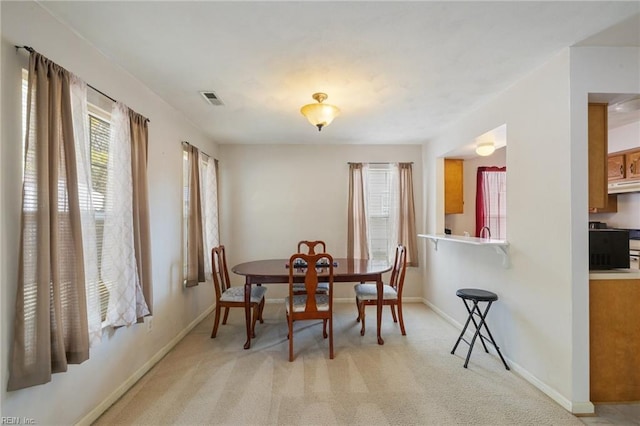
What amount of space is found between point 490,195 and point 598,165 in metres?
2.63

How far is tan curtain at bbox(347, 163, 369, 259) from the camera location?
183 inches

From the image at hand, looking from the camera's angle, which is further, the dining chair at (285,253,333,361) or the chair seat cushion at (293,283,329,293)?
the chair seat cushion at (293,283,329,293)

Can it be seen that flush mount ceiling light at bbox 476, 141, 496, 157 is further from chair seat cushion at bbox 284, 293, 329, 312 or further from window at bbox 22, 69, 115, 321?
window at bbox 22, 69, 115, 321

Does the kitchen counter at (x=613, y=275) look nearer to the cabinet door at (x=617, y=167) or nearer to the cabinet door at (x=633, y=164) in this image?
the cabinet door at (x=633, y=164)

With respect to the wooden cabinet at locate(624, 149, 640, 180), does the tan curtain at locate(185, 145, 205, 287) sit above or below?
below

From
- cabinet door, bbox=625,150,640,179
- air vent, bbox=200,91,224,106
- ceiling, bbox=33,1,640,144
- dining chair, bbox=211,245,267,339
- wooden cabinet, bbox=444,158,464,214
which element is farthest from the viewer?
wooden cabinet, bbox=444,158,464,214

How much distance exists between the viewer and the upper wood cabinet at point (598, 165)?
2156mm

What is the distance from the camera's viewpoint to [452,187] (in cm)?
436

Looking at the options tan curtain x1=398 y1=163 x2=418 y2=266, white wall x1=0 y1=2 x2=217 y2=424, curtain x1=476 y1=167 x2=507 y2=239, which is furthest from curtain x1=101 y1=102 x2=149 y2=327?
curtain x1=476 y1=167 x2=507 y2=239

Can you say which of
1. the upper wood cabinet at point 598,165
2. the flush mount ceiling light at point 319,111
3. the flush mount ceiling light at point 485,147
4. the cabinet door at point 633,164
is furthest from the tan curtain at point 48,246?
the cabinet door at point 633,164

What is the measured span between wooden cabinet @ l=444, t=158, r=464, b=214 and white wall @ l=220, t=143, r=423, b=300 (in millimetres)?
503

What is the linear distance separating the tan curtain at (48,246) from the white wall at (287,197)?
304cm

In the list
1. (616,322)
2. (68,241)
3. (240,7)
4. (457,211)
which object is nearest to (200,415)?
(68,241)

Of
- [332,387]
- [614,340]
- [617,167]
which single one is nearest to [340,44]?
[332,387]
